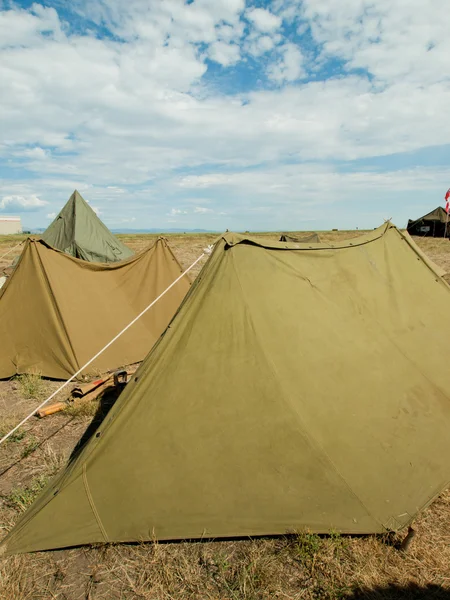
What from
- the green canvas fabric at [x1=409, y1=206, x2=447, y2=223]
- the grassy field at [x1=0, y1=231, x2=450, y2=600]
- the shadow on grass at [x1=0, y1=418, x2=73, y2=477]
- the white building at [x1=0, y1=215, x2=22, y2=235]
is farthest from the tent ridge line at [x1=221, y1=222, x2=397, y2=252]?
the white building at [x1=0, y1=215, x2=22, y2=235]

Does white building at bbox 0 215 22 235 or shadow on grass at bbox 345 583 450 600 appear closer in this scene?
shadow on grass at bbox 345 583 450 600

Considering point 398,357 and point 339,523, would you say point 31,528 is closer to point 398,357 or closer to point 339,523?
point 339,523

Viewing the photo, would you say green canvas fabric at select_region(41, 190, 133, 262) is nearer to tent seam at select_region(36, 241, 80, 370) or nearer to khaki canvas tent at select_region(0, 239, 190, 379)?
khaki canvas tent at select_region(0, 239, 190, 379)

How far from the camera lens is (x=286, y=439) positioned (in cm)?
304

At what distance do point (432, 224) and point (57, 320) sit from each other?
34.0 metres

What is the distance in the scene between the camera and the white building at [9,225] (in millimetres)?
63906

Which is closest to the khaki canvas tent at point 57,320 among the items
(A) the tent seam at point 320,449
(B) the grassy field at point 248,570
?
(B) the grassy field at point 248,570

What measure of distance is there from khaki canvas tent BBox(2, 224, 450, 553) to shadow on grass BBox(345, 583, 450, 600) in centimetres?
39

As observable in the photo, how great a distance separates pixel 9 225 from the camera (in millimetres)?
65938

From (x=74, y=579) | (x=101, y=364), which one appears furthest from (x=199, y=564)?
(x=101, y=364)

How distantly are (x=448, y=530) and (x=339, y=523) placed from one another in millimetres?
879

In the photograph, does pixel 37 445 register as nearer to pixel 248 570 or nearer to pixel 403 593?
pixel 248 570

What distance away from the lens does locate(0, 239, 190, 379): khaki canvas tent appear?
6277 millimetres

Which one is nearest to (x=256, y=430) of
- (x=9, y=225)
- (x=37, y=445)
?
(x=37, y=445)
